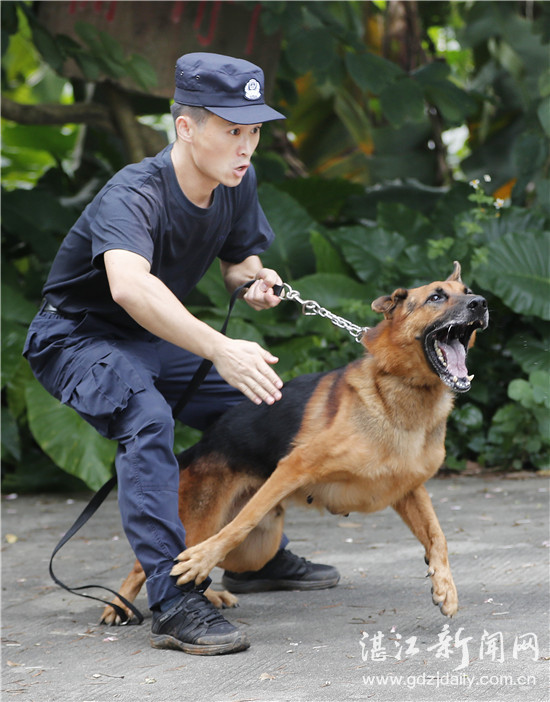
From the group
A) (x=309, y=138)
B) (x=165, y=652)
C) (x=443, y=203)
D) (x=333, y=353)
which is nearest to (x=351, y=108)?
(x=309, y=138)

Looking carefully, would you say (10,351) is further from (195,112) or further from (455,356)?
(455,356)

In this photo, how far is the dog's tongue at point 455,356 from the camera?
3168 mm

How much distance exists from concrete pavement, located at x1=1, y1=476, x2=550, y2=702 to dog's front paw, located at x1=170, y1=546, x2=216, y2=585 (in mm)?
259

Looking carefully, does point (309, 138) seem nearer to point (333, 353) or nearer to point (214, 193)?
point (333, 353)

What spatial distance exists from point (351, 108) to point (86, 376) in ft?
21.4

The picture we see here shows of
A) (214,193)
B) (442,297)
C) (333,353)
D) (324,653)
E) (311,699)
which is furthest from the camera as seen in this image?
A: (333,353)

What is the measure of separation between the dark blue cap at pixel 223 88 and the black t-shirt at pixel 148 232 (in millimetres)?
321

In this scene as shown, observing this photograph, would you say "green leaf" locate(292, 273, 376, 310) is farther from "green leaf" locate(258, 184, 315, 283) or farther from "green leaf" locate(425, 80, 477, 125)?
"green leaf" locate(425, 80, 477, 125)

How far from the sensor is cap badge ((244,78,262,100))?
3127 millimetres

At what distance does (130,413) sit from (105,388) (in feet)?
0.40

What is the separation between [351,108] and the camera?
912 centimetres

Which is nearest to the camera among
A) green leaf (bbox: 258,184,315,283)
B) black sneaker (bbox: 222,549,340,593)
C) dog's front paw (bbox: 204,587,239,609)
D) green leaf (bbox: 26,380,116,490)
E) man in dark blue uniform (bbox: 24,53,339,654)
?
man in dark blue uniform (bbox: 24,53,339,654)

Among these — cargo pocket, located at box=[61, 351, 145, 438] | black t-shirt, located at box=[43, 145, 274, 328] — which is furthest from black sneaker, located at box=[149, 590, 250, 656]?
black t-shirt, located at box=[43, 145, 274, 328]

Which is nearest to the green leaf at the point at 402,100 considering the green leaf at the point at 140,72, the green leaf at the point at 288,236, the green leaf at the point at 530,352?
the green leaf at the point at 288,236
